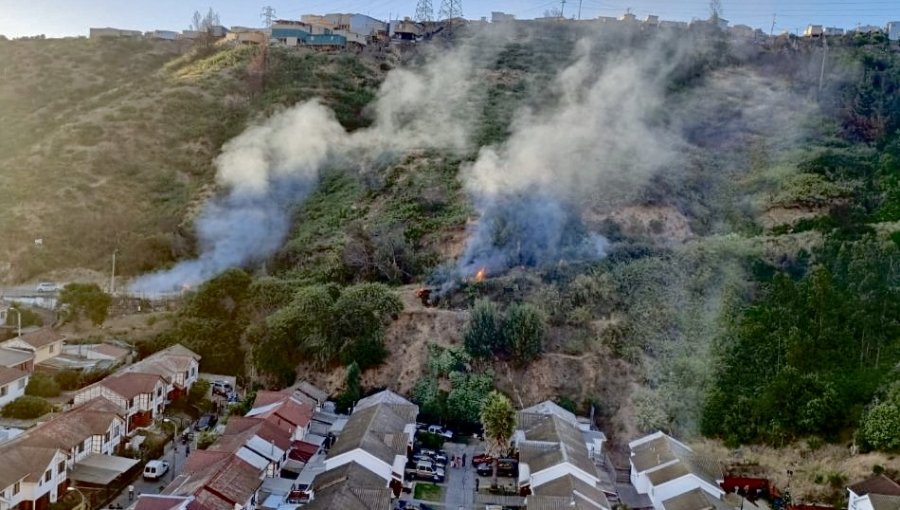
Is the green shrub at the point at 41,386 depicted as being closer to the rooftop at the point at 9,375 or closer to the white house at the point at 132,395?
the rooftop at the point at 9,375

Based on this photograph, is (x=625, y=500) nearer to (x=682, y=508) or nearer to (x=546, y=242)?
(x=682, y=508)

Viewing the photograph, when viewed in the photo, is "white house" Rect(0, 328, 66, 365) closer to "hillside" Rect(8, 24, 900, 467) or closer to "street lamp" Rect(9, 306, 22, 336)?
"street lamp" Rect(9, 306, 22, 336)

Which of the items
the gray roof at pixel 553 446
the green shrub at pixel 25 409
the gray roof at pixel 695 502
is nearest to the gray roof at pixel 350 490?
the gray roof at pixel 553 446

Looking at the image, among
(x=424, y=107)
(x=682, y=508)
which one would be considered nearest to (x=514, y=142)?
(x=424, y=107)

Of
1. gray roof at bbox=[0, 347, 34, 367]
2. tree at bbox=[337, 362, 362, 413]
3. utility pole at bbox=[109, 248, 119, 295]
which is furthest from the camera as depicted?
utility pole at bbox=[109, 248, 119, 295]

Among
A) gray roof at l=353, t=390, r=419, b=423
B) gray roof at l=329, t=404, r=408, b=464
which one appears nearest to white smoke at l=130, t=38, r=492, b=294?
gray roof at l=353, t=390, r=419, b=423

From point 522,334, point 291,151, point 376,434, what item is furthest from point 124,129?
point 376,434

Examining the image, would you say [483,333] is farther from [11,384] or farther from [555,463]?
[11,384]
